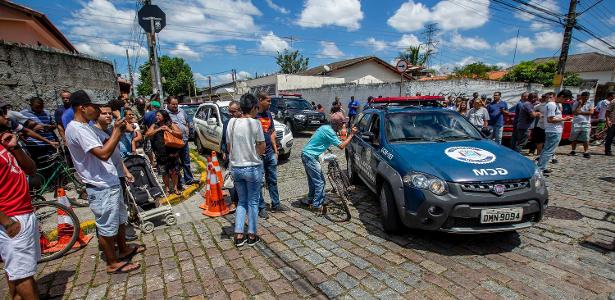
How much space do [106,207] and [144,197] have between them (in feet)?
4.45

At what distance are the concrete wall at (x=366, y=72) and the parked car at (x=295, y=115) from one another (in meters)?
17.6

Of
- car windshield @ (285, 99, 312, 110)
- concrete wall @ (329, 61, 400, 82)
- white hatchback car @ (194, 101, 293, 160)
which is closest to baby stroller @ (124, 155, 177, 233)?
white hatchback car @ (194, 101, 293, 160)

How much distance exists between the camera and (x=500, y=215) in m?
3.21

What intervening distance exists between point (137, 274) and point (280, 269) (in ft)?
5.05

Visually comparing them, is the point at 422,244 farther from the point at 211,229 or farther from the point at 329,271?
the point at 211,229

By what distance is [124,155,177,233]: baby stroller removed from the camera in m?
4.23

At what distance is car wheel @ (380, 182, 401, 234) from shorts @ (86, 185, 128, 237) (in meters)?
3.07

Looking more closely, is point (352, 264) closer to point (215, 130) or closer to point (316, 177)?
point (316, 177)

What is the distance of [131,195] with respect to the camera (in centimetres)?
414

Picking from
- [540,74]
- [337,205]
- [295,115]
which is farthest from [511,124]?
[540,74]

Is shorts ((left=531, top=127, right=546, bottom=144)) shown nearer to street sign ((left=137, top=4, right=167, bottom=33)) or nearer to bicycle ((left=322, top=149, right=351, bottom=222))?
bicycle ((left=322, top=149, right=351, bottom=222))

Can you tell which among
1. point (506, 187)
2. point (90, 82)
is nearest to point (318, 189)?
point (506, 187)

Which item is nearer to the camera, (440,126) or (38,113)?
(440,126)

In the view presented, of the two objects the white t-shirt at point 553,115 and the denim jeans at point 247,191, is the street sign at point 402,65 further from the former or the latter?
the denim jeans at point 247,191
